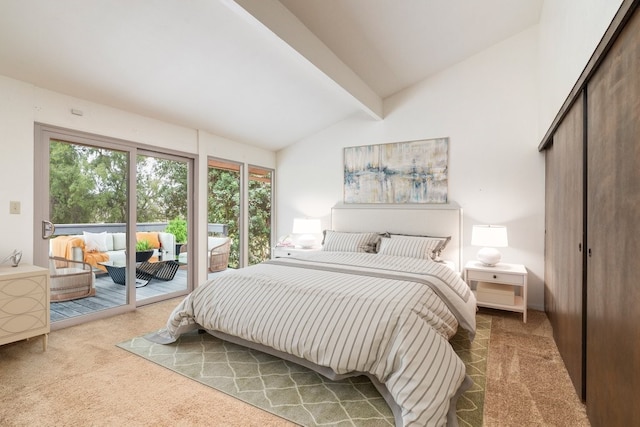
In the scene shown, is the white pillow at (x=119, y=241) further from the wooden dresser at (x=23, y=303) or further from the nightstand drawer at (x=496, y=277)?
the nightstand drawer at (x=496, y=277)

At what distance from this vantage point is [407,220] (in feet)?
13.9

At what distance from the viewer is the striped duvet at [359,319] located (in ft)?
5.58

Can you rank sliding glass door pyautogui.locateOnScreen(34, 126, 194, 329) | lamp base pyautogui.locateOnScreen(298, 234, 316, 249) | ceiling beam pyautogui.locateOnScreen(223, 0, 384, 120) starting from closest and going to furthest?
1. ceiling beam pyautogui.locateOnScreen(223, 0, 384, 120)
2. sliding glass door pyautogui.locateOnScreen(34, 126, 194, 329)
3. lamp base pyautogui.locateOnScreen(298, 234, 316, 249)

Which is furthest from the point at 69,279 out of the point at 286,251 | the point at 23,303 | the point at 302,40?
the point at 302,40

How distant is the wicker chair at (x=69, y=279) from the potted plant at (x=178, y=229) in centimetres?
95

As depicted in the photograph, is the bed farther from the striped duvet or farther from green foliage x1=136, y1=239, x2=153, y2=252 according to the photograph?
green foliage x1=136, y1=239, x2=153, y2=252

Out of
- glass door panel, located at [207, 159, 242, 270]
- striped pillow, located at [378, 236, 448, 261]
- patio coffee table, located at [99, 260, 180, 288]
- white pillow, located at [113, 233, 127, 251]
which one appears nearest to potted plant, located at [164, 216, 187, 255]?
patio coffee table, located at [99, 260, 180, 288]

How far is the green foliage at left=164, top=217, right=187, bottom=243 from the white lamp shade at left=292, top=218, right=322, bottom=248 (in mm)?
1559

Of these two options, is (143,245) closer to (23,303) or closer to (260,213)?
(23,303)

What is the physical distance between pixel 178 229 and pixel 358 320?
298 cm

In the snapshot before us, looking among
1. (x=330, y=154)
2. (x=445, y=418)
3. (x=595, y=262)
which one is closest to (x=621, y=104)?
(x=595, y=262)

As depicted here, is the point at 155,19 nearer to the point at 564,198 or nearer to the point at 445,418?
the point at 445,418

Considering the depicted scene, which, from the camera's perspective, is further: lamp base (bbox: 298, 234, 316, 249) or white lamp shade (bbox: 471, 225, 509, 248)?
lamp base (bbox: 298, 234, 316, 249)

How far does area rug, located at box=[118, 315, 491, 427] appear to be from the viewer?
176 centimetres
